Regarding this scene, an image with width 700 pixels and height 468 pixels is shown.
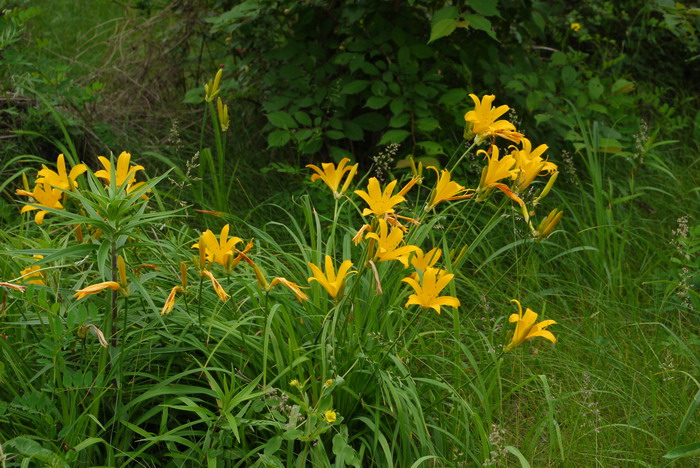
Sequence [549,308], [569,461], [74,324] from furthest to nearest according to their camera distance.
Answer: [549,308], [569,461], [74,324]

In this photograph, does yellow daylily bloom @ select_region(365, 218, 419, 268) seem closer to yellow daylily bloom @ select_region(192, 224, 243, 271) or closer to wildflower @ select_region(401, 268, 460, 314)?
wildflower @ select_region(401, 268, 460, 314)

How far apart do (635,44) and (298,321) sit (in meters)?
3.16

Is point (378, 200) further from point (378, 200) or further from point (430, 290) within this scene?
point (430, 290)

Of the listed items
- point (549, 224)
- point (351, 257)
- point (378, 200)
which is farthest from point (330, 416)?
point (351, 257)

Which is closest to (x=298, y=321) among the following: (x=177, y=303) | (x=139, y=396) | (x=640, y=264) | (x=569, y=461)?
(x=177, y=303)

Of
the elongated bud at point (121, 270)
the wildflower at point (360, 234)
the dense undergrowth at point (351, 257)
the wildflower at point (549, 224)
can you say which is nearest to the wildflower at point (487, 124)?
the dense undergrowth at point (351, 257)

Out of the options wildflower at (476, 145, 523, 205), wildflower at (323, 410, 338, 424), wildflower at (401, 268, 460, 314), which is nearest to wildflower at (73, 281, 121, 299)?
wildflower at (323, 410, 338, 424)

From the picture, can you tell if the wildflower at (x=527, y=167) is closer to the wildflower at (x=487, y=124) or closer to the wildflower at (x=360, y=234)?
the wildflower at (x=487, y=124)

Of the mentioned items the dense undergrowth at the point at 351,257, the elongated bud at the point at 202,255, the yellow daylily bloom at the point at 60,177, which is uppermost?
the yellow daylily bloom at the point at 60,177

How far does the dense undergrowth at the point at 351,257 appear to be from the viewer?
75.5 inches

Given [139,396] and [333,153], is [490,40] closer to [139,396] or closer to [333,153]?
[333,153]

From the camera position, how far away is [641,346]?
102 inches

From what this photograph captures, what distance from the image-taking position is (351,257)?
253 cm

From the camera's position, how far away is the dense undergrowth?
1918 mm
